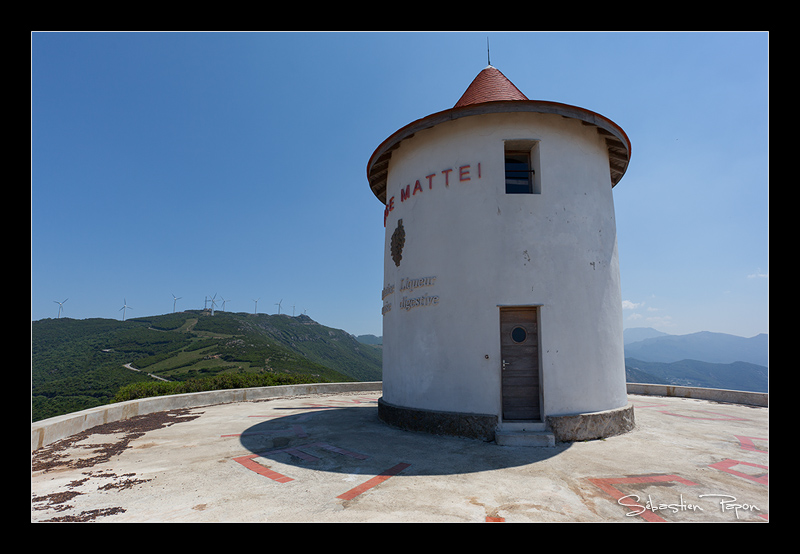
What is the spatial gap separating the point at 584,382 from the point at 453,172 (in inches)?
213

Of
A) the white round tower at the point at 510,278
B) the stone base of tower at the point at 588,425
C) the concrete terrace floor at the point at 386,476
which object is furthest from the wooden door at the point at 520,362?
the concrete terrace floor at the point at 386,476

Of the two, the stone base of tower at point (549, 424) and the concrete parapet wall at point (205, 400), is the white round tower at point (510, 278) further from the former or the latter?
the concrete parapet wall at point (205, 400)

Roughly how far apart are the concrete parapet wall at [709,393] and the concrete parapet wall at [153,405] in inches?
453

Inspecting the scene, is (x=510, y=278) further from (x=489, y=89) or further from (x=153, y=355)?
(x=153, y=355)

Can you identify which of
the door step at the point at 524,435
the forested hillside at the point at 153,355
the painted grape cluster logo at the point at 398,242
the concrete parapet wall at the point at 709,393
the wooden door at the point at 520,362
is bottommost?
the forested hillside at the point at 153,355

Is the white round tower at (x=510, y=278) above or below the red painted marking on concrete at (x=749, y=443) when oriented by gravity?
above

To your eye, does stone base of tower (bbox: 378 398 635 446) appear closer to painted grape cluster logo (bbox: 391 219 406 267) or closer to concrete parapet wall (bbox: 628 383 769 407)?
painted grape cluster logo (bbox: 391 219 406 267)

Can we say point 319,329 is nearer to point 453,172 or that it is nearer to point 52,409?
point 52,409

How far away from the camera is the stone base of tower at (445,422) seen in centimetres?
832

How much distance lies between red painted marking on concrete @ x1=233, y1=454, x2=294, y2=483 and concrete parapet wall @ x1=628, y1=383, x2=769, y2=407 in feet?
47.0

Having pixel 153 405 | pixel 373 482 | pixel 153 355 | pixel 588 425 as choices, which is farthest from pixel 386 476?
pixel 153 355

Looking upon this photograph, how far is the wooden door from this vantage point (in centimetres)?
866

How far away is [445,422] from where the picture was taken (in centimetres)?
872

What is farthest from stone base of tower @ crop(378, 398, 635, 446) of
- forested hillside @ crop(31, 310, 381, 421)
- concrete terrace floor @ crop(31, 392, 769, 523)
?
forested hillside @ crop(31, 310, 381, 421)
